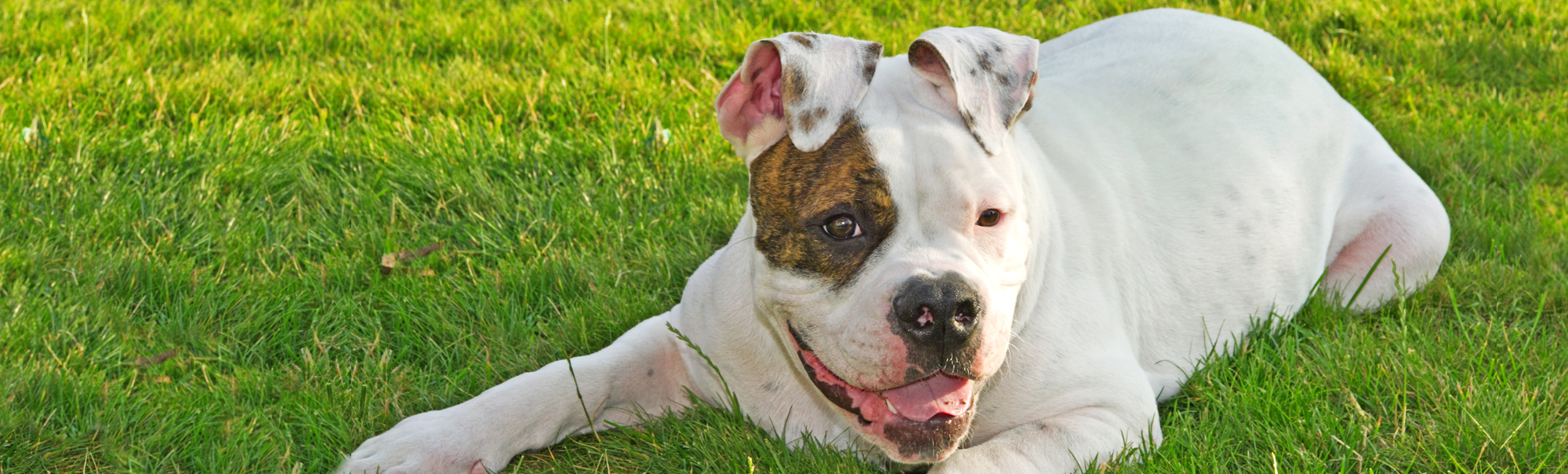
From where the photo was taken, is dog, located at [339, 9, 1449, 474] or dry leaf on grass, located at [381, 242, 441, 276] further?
dry leaf on grass, located at [381, 242, 441, 276]

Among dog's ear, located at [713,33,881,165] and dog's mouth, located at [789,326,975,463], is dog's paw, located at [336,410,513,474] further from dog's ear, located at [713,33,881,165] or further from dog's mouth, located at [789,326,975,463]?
dog's ear, located at [713,33,881,165]

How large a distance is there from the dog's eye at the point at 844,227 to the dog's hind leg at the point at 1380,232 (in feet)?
6.88

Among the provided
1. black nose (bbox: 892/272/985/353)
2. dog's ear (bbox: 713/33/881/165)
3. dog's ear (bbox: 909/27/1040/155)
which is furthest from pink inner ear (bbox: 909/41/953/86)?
black nose (bbox: 892/272/985/353)

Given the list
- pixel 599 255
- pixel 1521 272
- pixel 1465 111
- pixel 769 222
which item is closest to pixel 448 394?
pixel 599 255

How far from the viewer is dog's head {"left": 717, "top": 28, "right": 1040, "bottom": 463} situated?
A: 2836mm

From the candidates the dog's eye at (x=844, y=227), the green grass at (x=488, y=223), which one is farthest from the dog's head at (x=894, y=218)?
the green grass at (x=488, y=223)

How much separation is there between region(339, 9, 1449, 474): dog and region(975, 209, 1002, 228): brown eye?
0.01m

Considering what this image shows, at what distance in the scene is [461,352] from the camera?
4.02 meters

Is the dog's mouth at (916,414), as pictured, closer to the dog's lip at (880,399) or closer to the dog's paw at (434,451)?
the dog's lip at (880,399)

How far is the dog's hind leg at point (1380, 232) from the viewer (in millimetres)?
4262

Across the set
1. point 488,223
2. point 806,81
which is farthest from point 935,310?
point 488,223

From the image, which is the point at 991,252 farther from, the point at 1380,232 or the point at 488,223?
the point at 488,223

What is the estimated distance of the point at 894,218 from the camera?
9.59ft

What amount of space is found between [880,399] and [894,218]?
458mm
